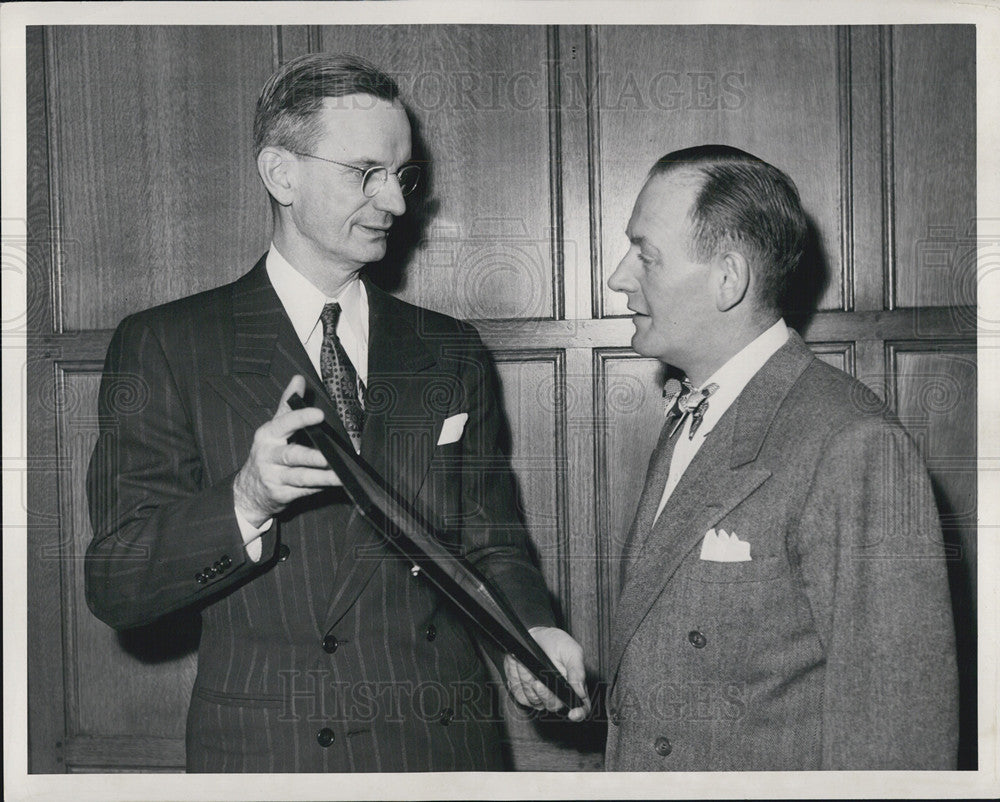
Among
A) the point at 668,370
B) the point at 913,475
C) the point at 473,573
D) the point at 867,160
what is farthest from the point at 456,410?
the point at 867,160

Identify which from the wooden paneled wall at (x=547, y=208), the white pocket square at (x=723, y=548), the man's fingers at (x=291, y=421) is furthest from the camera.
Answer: the wooden paneled wall at (x=547, y=208)

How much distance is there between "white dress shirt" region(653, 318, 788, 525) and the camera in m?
1.59

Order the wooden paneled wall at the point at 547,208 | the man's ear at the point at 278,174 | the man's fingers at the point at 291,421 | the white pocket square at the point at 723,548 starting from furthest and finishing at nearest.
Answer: the wooden paneled wall at the point at 547,208
the man's ear at the point at 278,174
the white pocket square at the point at 723,548
the man's fingers at the point at 291,421

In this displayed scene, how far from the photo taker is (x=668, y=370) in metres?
1.97

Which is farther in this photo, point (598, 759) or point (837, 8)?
point (598, 759)

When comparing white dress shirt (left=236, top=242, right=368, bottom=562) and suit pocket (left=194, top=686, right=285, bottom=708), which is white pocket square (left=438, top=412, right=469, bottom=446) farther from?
suit pocket (left=194, top=686, right=285, bottom=708)

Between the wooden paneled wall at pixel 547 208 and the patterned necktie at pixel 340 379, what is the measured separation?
26 centimetres

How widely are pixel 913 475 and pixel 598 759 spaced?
1.01m

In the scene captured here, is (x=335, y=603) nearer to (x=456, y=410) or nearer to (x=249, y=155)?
(x=456, y=410)

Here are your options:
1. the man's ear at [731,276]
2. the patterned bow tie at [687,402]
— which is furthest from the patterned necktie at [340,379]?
the man's ear at [731,276]

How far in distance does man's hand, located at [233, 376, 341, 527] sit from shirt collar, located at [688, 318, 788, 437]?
655 millimetres

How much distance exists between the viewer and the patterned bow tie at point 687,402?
1.63 metres

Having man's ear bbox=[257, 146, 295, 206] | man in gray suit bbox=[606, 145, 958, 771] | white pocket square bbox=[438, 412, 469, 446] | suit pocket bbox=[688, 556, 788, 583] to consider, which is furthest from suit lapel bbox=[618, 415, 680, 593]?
man's ear bbox=[257, 146, 295, 206]

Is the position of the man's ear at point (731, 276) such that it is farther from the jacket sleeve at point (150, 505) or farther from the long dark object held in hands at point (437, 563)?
the jacket sleeve at point (150, 505)
